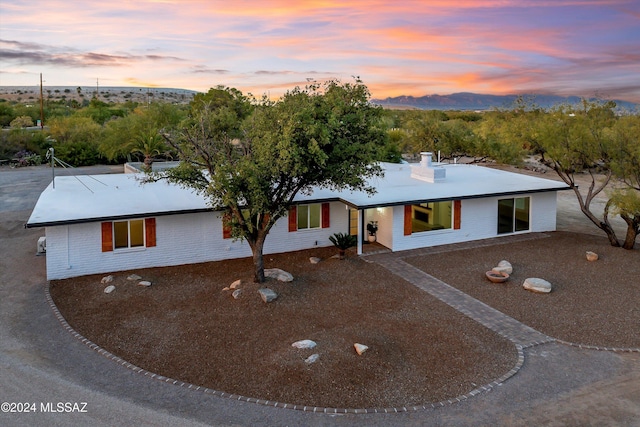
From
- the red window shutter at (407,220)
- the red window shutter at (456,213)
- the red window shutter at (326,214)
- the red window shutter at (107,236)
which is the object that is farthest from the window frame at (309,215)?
the red window shutter at (107,236)

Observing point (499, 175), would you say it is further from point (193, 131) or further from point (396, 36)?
point (193, 131)

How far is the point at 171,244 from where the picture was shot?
1484 cm

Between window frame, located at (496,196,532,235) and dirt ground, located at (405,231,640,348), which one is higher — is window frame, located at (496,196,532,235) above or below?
above

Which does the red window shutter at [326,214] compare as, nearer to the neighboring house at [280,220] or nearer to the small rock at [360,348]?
the neighboring house at [280,220]

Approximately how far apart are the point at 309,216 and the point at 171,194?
479 centimetres

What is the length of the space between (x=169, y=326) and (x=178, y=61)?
3309cm

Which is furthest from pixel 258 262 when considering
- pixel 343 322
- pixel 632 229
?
pixel 632 229

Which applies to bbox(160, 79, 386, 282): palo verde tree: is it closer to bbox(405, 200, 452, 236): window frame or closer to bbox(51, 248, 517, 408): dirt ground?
bbox(51, 248, 517, 408): dirt ground

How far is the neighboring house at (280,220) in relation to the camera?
13859 mm

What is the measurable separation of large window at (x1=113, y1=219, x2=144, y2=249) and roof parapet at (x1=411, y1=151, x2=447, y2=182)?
1110cm

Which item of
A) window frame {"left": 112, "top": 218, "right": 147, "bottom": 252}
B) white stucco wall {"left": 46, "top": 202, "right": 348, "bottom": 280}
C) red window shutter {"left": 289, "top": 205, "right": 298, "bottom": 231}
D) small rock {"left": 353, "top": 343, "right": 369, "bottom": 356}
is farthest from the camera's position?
red window shutter {"left": 289, "top": 205, "right": 298, "bottom": 231}

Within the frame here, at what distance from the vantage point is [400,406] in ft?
24.8

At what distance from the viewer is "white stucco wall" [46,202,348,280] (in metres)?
13.6

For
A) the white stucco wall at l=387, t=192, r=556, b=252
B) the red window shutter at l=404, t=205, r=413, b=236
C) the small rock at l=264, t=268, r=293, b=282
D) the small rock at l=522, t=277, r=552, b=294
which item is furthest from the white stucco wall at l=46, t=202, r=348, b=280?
the small rock at l=522, t=277, r=552, b=294
